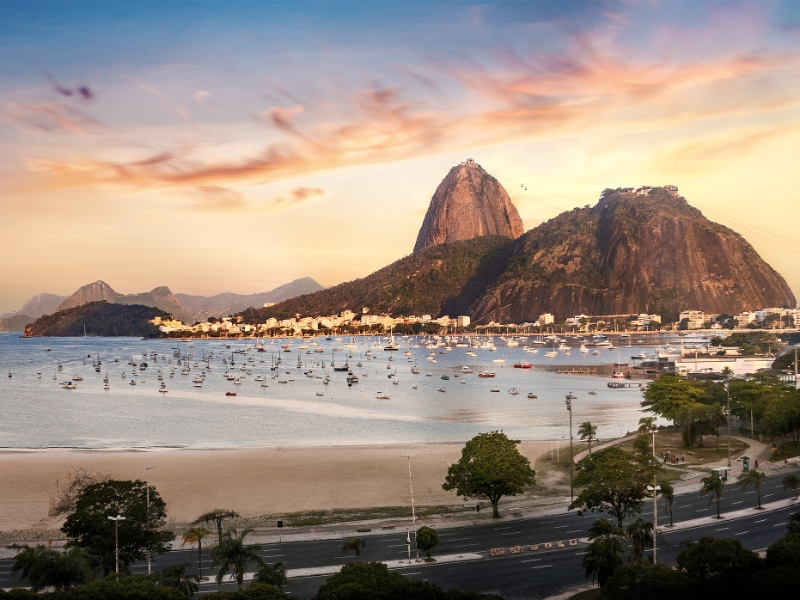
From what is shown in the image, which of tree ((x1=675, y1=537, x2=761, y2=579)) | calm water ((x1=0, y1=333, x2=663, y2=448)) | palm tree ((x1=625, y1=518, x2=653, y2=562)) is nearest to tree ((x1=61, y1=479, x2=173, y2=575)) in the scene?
palm tree ((x1=625, y1=518, x2=653, y2=562))

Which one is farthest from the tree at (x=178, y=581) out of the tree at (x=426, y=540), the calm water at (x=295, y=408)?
the calm water at (x=295, y=408)

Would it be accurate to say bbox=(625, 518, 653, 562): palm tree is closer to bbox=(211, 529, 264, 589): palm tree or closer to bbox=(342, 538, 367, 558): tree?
bbox=(342, 538, 367, 558): tree

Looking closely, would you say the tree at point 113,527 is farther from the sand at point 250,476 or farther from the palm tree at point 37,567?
the sand at point 250,476

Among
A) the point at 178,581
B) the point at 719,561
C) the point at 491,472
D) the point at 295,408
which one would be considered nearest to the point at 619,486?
the point at 491,472

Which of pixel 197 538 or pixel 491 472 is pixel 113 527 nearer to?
pixel 197 538

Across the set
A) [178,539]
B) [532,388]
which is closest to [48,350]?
[532,388]

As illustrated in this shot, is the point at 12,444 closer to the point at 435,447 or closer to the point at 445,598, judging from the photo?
the point at 435,447
